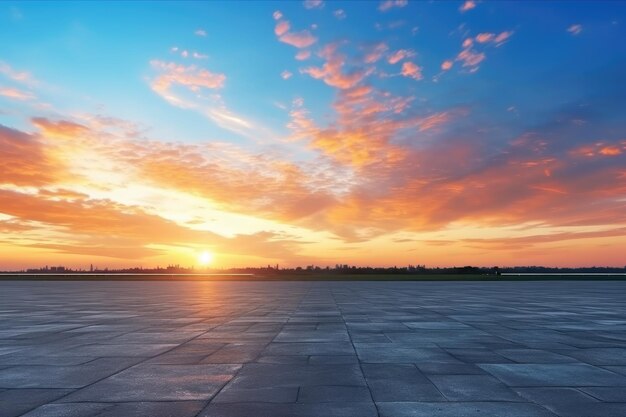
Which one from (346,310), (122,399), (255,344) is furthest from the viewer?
(346,310)

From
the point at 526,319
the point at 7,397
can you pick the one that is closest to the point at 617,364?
the point at 526,319

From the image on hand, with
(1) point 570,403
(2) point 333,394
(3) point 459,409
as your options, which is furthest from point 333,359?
(1) point 570,403

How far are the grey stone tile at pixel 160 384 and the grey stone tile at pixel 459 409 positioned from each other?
2911 millimetres

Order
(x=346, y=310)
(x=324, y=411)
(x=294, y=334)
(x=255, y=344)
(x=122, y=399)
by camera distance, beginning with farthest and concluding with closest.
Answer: (x=346, y=310) < (x=294, y=334) < (x=255, y=344) < (x=122, y=399) < (x=324, y=411)

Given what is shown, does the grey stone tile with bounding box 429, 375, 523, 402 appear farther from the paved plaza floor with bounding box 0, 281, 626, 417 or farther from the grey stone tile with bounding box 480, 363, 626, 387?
the grey stone tile with bounding box 480, 363, 626, 387

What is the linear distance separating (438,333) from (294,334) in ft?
14.7

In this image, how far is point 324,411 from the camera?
6.73m

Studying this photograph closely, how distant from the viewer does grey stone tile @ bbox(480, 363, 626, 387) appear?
8328 mm

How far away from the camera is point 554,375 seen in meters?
8.91

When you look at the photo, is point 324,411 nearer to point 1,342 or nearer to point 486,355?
point 486,355

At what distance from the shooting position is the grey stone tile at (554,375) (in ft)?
27.3

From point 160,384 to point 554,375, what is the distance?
732 cm

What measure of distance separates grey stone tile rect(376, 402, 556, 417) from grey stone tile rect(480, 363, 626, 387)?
1440 millimetres

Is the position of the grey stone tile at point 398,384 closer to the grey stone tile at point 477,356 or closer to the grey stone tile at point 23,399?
the grey stone tile at point 477,356
